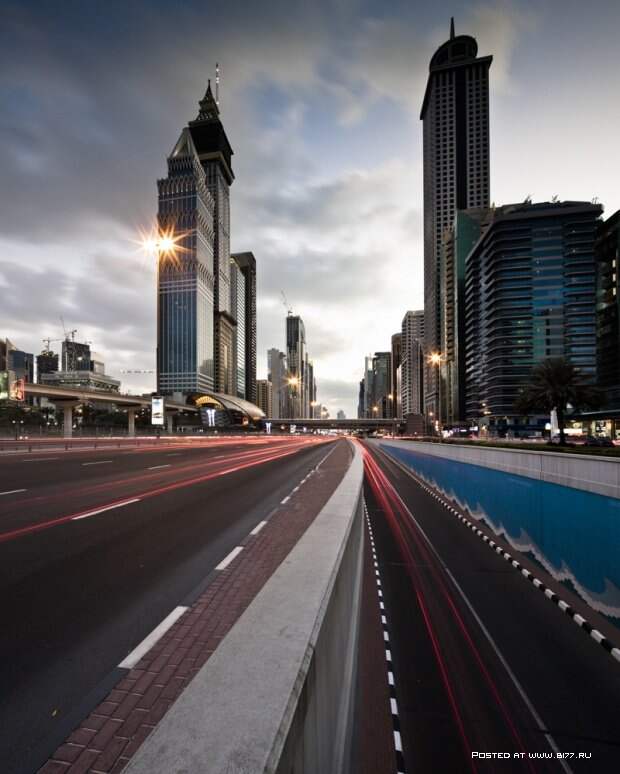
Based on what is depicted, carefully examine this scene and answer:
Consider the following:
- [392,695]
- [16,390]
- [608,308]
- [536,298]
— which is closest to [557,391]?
[392,695]

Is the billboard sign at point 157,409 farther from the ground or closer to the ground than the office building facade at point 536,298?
closer to the ground

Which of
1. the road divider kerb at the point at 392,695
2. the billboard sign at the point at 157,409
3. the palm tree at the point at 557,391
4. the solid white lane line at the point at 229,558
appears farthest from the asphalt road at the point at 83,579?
the billboard sign at the point at 157,409

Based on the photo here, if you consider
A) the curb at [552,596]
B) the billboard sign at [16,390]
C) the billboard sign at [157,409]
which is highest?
the billboard sign at [16,390]

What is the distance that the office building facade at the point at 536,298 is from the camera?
495 feet

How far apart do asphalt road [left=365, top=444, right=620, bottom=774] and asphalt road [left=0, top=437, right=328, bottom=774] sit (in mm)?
3467

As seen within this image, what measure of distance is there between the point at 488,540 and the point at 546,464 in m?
3.00

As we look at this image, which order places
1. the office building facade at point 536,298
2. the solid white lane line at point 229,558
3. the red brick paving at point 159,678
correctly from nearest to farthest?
the red brick paving at point 159,678, the solid white lane line at point 229,558, the office building facade at point 536,298

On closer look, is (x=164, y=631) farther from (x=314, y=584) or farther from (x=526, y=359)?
(x=526, y=359)

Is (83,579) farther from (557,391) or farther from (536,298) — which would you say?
(536,298)

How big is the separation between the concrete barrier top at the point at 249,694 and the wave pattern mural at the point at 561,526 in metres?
7.07

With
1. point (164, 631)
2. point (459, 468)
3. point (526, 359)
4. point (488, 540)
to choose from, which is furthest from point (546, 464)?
point (526, 359)

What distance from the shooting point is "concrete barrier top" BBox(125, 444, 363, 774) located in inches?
75.8

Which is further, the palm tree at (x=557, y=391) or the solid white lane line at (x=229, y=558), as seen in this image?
the palm tree at (x=557, y=391)

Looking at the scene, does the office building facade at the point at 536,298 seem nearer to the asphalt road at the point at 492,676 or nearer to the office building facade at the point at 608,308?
the office building facade at the point at 608,308
